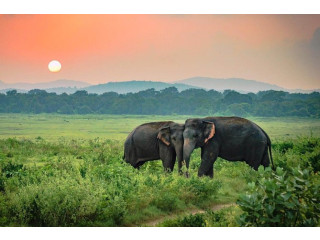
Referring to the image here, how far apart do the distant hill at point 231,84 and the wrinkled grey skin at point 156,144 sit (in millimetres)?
1312

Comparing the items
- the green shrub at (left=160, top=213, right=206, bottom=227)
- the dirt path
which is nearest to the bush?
the green shrub at (left=160, top=213, right=206, bottom=227)

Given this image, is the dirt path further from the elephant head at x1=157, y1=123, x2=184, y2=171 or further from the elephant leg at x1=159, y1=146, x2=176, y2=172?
Answer: the elephant leg at x1=159, y1=146, x2=176, y2=172

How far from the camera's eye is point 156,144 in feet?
38.5

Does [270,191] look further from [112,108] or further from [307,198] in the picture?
[112,108]

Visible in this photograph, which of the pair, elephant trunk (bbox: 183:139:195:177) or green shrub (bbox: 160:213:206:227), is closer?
green shrub (bbox: 160:213:206:227)

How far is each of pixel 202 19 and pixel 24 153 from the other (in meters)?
6.12

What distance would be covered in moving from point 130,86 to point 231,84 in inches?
112

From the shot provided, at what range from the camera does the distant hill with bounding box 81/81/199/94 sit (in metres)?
12.9

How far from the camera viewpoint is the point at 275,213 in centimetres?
729

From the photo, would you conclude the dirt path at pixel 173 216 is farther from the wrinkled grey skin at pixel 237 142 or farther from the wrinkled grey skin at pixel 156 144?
the wrinkled grey skin at pixel 237 142

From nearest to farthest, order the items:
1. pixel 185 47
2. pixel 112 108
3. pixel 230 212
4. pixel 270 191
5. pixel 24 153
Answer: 1. pixel 270 191
2. pixel 230 212
3. pixel 185 47
4. pixel 24 153
5. pixel 112 108

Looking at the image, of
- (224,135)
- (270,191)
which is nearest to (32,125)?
(224,135)

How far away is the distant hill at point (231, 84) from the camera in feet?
38.4

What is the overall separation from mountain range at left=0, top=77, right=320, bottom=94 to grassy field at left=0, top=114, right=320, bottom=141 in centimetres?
93
